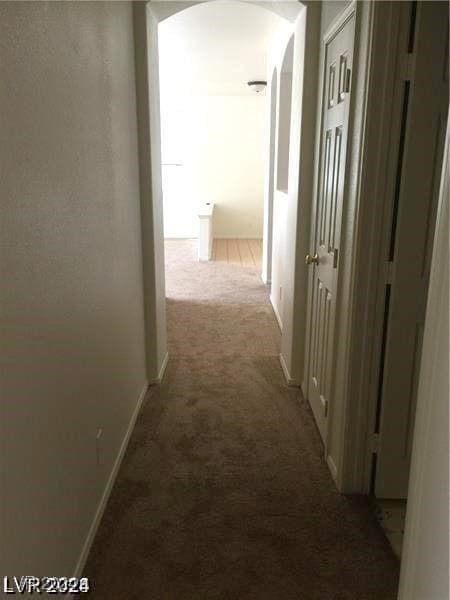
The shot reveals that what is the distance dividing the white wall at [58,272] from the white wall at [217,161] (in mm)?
6821

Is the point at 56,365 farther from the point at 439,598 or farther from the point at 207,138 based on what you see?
the point at 207,138

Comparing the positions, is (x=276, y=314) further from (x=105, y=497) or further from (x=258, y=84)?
(x=258, y=84)

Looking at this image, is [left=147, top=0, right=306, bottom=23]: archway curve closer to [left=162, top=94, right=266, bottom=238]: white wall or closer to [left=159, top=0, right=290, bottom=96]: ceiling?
[left=159, top=0, right=290, bottom=96]: ceiling

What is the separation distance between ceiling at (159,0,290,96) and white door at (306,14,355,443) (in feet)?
5.49

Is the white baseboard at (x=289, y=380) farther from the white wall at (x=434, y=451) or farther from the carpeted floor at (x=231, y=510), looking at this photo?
the white wall at (x=434, y=451)

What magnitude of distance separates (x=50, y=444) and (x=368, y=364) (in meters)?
1.29

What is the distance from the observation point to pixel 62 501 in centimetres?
160

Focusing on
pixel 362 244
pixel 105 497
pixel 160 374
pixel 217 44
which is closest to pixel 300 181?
pixel 362 244

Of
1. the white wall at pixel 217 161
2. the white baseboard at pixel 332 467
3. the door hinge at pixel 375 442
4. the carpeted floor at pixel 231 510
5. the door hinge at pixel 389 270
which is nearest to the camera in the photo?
the carpeted floor at pixel 231 510

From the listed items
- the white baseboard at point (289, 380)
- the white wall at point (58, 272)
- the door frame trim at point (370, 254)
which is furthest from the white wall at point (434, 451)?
the white baseboard at point (289, 380)

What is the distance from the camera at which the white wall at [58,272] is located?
1.21 metres

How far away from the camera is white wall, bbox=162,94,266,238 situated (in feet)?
29.6

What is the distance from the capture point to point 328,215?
2.57 meters

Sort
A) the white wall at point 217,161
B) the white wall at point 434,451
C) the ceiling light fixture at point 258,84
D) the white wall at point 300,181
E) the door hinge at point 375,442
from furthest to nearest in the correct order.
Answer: the white wall at point 217,161, the ceiling light fixture at point 258,84, the white wall at point 300,181, the door hinge at point 375,442, the white wall at point 434,451
